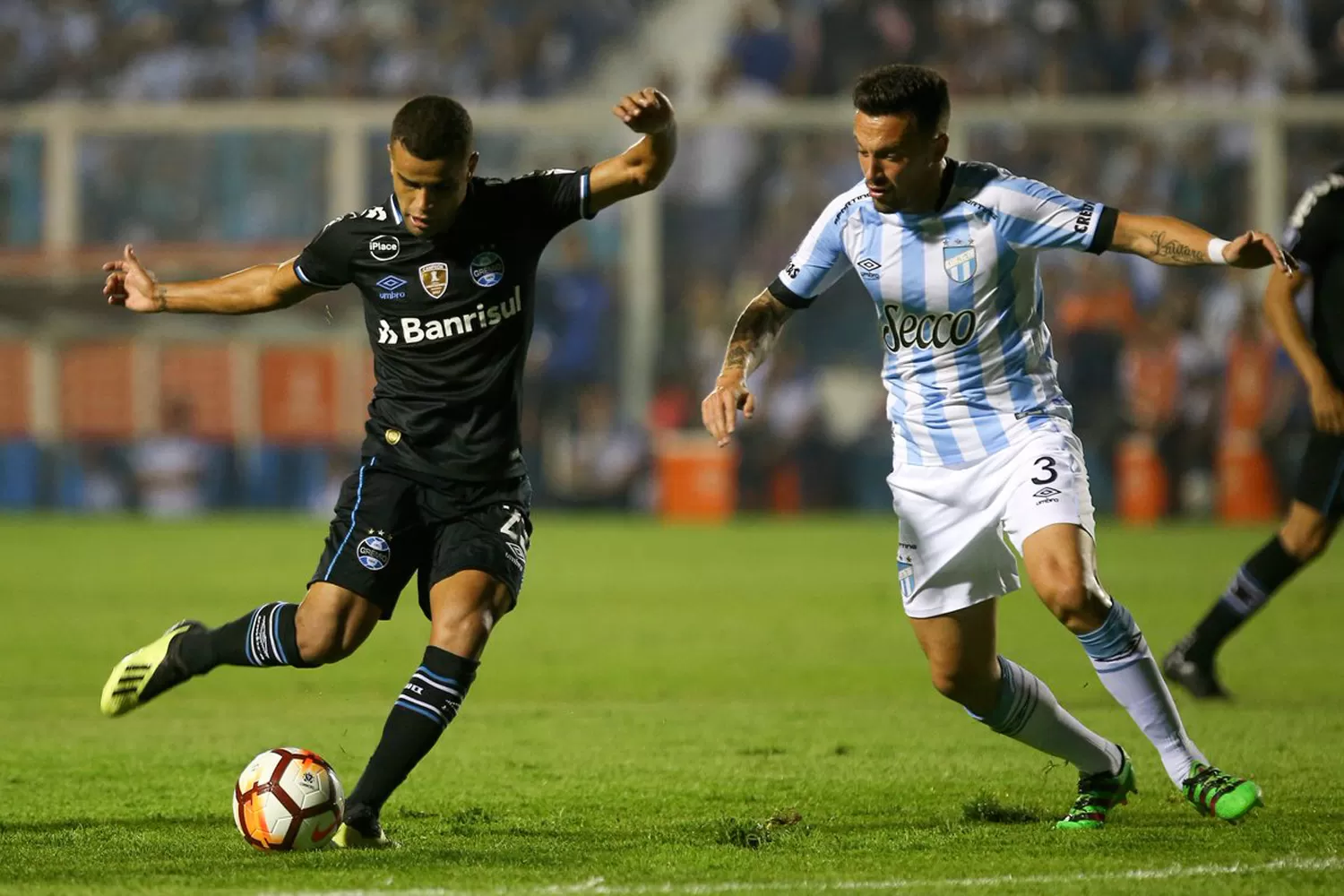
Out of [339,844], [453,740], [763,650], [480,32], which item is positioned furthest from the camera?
[480,32]

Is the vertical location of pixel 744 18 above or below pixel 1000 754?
above

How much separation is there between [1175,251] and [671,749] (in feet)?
10.0

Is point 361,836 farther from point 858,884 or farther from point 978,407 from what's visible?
point 978,407

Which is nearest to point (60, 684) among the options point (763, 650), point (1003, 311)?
point (763, 650)

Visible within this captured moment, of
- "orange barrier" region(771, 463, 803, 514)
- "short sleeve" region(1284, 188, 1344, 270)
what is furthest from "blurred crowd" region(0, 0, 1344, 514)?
"short sleeve" region(1284, 188, 1344, 270)

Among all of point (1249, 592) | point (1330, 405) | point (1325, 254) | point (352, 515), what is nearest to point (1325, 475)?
point (1330, 405)

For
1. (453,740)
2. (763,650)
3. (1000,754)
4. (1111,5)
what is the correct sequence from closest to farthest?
Result: (1000,754) < (453,740) < (763,650) < (1111,5)

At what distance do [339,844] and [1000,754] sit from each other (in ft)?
9.79

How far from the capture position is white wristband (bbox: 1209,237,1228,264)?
208 inches

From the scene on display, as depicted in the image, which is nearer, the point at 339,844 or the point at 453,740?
the point at 339,844

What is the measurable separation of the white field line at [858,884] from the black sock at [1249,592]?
12.1ft

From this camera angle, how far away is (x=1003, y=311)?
5820 millimetres

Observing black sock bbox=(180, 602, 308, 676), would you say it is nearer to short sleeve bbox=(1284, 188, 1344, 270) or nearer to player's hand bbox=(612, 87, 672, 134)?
player's hand bbox=(612, 87, 672, 134)

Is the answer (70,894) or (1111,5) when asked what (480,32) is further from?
(70,894)
